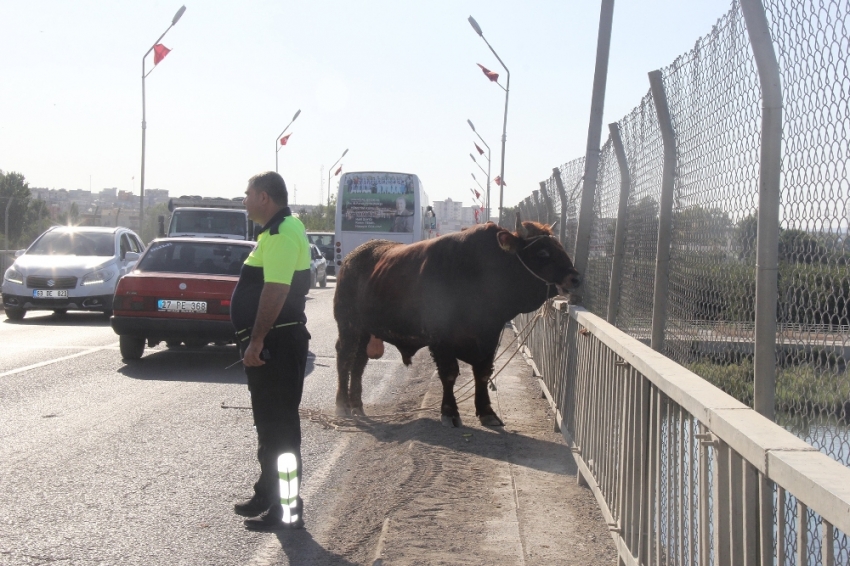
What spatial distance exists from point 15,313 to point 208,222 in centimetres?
855

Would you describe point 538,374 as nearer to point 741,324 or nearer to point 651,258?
point 651,258

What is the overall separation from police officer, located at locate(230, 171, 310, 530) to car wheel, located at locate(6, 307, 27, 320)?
13.0 m

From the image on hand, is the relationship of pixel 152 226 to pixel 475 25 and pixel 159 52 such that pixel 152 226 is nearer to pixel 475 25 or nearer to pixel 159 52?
pixel 159 52

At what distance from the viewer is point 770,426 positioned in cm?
253

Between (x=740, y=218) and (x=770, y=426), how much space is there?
1.38 meters

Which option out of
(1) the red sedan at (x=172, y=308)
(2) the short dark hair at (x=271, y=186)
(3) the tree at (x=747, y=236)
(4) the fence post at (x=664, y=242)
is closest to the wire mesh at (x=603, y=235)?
(4) the fence post at (x=664, y=242)

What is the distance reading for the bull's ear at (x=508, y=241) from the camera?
25.3 feet

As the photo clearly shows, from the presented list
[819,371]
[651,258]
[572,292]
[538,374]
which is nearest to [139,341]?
[538,374]

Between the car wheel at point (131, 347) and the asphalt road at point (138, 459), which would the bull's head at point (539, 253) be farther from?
the car wheel at point (131, 347)

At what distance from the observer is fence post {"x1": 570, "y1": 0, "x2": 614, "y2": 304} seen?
26.2 feet

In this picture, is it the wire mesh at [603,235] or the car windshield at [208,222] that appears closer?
the wire mesh at [603,235]

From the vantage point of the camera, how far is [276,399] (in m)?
5.39

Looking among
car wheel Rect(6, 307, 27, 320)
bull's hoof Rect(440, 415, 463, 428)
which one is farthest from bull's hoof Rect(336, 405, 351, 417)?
car wheel Rect(6, 307, 27, 320)

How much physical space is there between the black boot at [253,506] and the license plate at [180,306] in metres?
6.23
